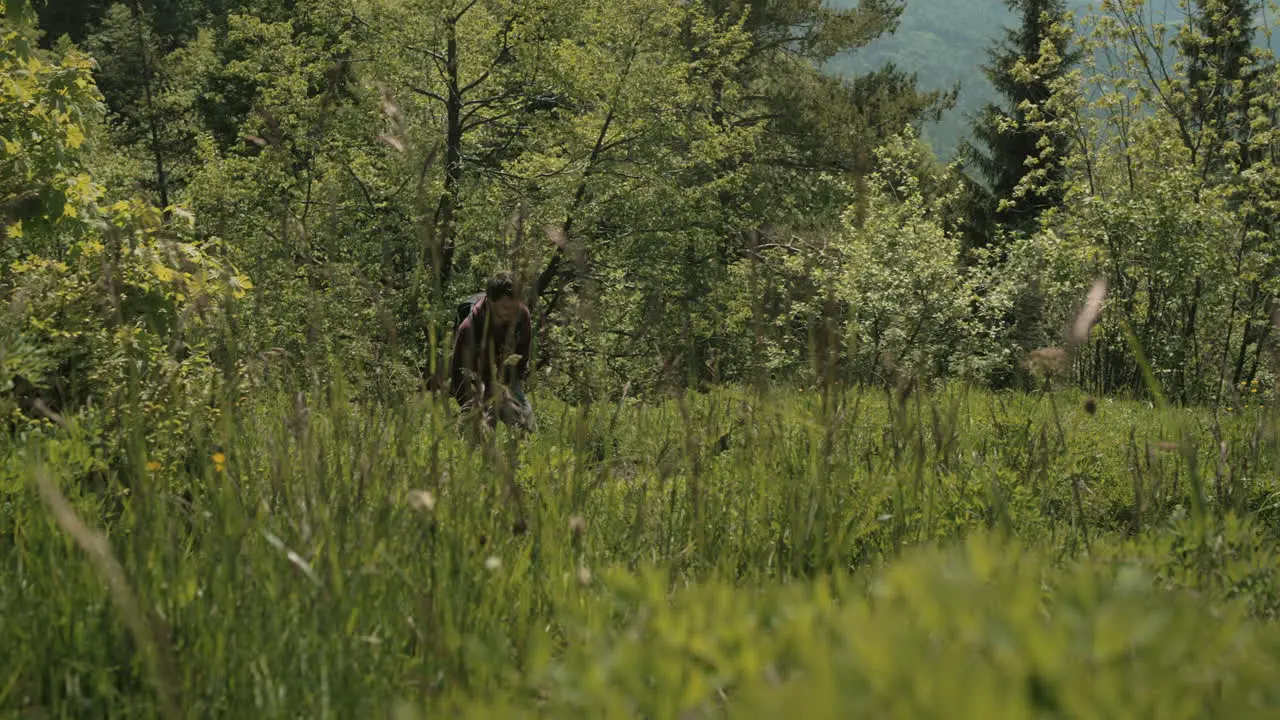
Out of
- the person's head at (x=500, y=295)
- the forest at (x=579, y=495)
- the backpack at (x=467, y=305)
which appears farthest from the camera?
the backpack at (x=467, y=305)

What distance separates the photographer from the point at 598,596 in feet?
7.64

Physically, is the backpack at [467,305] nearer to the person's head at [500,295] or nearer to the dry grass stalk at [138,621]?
the person's head at [500,295]

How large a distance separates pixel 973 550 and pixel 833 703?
0.42 metres

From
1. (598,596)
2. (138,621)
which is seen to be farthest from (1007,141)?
(138,621)

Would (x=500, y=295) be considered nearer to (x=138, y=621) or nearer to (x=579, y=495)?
(x=579, y=495)

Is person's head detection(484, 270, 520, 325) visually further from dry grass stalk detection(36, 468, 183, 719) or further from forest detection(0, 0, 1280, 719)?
dry grass stalk detection(36, 468, 183, 719)

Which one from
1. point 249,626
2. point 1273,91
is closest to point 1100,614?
point 249,626

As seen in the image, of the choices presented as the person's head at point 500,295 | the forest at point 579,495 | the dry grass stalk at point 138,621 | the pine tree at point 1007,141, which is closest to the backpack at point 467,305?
the person's head at point 500,295

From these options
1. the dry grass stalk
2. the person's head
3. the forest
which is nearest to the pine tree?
the forest

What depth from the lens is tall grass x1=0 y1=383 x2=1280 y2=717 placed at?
3.49 feet

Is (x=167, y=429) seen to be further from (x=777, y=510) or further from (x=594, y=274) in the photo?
(x=594, y=274)

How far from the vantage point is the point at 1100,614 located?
1.08 meters

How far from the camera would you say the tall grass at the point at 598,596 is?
1.06 metres

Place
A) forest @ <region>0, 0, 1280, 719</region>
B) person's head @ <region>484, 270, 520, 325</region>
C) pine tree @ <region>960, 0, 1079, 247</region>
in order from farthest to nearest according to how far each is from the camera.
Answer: pine tree @ <region>960, 0, 1079, 247</region>, person's head @ <region>484, 270, 520, 325</region>, forest @ <region>0, 0, 1280, 719</region>
